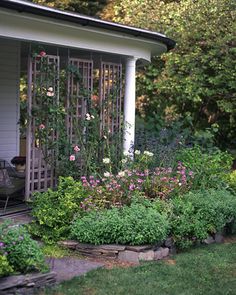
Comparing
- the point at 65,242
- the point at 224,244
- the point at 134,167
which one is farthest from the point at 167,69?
the point at 65,242

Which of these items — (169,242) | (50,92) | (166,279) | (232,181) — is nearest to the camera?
(166,279)

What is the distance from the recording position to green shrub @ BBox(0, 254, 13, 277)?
474cm

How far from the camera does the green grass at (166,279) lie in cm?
523

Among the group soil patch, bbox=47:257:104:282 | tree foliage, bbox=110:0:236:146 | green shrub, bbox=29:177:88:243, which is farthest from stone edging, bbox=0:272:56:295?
tree foliage, bbox=110:0:236:146

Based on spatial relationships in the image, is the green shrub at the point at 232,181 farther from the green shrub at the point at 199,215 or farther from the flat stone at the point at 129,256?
the flat stone at the point at 129,256

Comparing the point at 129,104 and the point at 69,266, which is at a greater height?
the point at 129,104

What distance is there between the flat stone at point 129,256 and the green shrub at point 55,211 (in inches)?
31.6

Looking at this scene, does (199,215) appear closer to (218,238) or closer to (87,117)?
(218,238)

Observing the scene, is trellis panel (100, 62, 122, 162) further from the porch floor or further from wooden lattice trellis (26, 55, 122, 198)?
the porch floor

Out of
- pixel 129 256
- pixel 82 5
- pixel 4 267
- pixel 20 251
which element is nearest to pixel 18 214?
pixel 129 256

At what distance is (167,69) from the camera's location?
14.5 metres

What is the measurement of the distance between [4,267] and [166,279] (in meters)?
1.72

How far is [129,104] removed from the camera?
9.67 meters

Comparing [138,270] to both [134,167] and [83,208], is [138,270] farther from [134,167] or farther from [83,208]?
[134,167]
